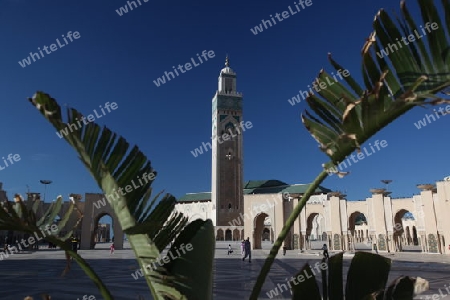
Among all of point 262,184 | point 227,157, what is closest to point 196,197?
point 262,184

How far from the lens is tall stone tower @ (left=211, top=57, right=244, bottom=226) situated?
58.6 m

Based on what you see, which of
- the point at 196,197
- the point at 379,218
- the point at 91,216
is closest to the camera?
the point at 379,218

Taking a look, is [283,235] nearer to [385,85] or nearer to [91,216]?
[385,85]

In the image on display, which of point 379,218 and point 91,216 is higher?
point 91,216

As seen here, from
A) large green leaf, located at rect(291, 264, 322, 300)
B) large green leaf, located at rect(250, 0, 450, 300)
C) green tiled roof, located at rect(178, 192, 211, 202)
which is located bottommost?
large green leaf, located at rect(291, 264, 322, 300)

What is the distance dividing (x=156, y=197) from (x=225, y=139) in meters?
58.6

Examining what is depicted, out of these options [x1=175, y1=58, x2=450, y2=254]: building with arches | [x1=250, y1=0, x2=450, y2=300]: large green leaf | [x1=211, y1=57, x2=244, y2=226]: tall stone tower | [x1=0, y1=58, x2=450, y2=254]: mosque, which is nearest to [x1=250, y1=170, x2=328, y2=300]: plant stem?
[x1=250, y1=0, x2=450, y2=300]: large green leaf

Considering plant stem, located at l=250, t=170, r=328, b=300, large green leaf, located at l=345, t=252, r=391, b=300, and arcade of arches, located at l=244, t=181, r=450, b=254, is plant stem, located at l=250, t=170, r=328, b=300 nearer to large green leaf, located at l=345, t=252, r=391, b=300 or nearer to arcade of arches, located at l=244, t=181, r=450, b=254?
large green leaf, located at l=345, t=252, r=391, b=300

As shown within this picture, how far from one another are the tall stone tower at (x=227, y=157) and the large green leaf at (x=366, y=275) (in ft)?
185

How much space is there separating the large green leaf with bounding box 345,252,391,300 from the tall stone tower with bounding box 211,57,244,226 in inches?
2220

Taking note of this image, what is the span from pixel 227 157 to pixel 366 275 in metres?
58.1

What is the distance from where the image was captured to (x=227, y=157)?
197 feet

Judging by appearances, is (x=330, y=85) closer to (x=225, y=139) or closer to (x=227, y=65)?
(x=225, y=139)

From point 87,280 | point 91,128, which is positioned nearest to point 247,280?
point 87,280
